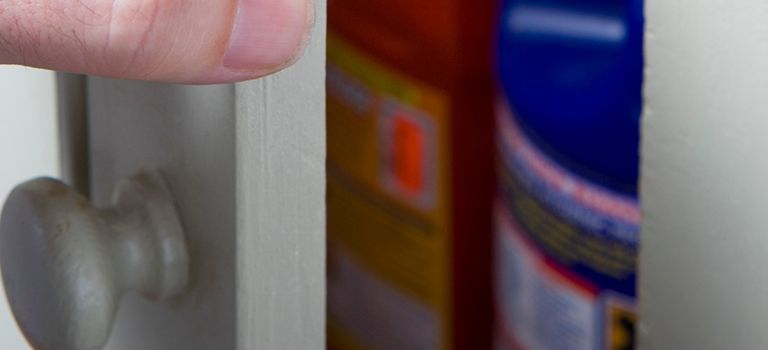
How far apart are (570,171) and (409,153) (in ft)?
0.53

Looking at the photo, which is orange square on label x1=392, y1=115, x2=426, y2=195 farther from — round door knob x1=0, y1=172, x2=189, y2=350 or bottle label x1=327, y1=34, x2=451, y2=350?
round door knob x1=0, y1=172, x2=189, y2=350

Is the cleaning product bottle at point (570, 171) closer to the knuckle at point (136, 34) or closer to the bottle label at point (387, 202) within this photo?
the bottle label at point (387, 202)

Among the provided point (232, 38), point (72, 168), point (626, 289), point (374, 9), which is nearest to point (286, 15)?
point (232, 38)

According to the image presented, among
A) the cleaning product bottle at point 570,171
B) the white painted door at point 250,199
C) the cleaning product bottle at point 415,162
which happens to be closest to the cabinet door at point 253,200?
the white painted door at point 250,199

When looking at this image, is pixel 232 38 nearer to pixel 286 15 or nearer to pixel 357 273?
pixel 286 15

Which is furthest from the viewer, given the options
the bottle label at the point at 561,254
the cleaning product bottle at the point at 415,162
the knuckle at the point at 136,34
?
the cleaning product bottle at the point at 415,162

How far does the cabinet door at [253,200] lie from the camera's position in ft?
1.00

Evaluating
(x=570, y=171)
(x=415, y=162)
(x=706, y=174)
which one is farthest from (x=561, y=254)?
(x=706, y=174)

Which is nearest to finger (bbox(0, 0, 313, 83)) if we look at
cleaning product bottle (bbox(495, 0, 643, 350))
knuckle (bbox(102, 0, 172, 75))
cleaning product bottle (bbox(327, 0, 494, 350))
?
knuckle (bbox(102, 0, 172, 75))

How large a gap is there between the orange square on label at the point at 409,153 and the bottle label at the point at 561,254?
0.06 meters

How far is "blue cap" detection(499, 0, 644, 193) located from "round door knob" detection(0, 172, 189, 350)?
34 centimetres

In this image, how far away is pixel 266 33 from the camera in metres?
0.30

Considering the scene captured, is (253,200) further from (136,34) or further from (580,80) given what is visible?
(580,80)

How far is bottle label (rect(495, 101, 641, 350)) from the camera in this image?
2.11ft
